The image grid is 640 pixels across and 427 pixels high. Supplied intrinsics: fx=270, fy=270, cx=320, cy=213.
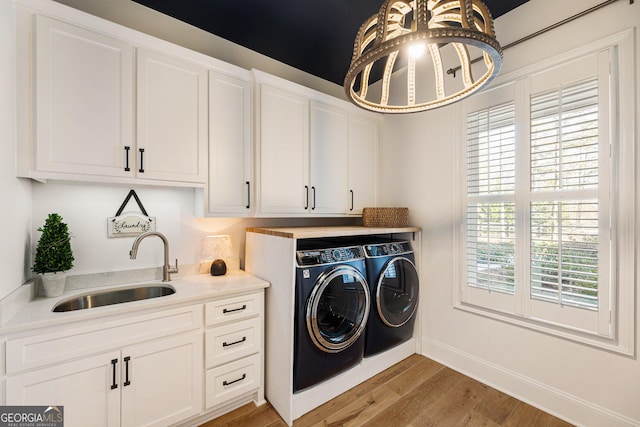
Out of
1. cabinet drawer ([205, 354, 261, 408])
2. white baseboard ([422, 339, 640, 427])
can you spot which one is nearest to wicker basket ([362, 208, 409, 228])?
white baseboard ([422, 339, 640, 427])

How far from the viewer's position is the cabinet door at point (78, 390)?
121 cm

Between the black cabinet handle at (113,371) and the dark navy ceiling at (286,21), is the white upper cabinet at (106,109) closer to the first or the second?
the dark navy ceiling at (286,21)

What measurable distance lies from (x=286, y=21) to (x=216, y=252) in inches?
75.0

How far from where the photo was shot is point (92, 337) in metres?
1.34

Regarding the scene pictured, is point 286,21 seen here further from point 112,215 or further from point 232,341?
point 232,341

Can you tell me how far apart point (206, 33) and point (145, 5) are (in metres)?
0.43

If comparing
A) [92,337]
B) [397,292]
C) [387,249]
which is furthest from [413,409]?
[92,337]

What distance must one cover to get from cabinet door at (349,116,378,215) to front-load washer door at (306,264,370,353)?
932 mm

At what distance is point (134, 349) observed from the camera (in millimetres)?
1436

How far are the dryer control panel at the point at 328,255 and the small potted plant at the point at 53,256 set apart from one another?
133 cm

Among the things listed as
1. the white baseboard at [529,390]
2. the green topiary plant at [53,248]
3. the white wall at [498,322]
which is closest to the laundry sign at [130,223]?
the green topiary plant at [53,248]

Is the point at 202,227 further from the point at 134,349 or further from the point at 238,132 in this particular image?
the point at 134,349

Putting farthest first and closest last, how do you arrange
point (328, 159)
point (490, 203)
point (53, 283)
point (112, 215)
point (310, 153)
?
point (328, 159) < point (310, 153) < point (490, 203) < point (112, 215) < point (53, 283)

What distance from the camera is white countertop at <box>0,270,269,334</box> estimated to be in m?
1.23
